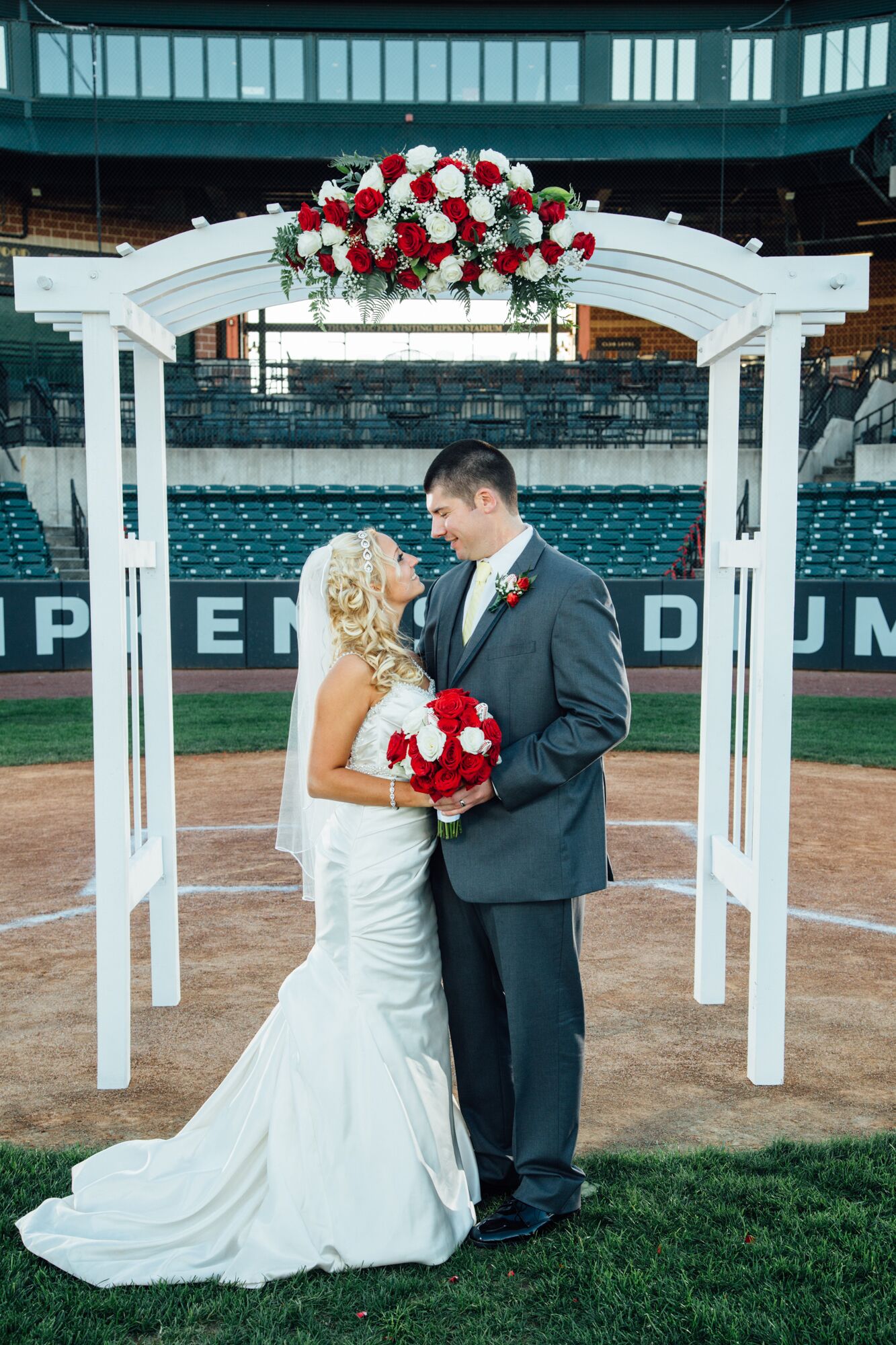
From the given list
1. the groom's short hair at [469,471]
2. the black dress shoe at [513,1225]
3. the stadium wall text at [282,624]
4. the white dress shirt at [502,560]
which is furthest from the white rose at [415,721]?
the stadium wall text at [282,624]

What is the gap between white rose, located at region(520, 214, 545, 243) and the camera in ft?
12.1

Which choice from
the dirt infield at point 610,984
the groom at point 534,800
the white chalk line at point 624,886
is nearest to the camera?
the groom at point 534,800

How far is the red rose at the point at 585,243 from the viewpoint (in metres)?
3.85

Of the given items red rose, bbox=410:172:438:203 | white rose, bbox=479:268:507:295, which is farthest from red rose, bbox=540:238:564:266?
red rose, bbox=410:172:438:203

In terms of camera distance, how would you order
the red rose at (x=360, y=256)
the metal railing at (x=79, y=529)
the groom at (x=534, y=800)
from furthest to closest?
the metal railing at (x=79, y=529), the red rose at (x=360, y=256), the groom at (x=534, y=800)

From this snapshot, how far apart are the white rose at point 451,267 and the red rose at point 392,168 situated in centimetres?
28

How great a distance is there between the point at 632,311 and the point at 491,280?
5.12 feet

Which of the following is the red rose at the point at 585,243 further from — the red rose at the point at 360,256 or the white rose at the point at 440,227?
the red rose at the point at 360,256

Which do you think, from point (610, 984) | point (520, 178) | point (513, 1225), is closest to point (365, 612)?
point (520, 178)

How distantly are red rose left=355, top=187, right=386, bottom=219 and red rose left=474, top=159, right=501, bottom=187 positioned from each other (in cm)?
31

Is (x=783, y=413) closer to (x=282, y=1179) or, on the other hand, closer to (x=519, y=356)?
(x=282, y=1179)

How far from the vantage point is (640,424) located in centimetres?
2631

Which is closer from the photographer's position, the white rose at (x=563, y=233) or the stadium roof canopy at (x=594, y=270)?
the white rose at (x=563, y=233)

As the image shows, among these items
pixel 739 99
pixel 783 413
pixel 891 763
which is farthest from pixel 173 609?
pixel 739 99
